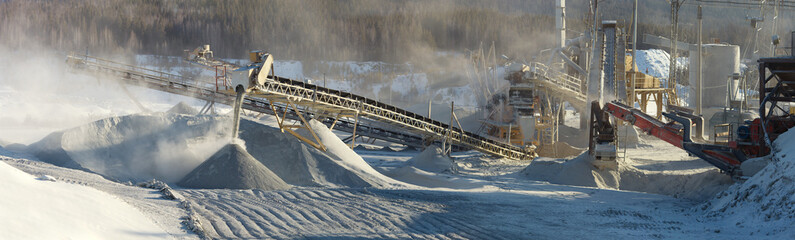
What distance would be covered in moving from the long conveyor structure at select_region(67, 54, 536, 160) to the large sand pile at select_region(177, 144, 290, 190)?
313 centimetres

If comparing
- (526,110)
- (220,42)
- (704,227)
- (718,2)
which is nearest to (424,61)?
(220,42)

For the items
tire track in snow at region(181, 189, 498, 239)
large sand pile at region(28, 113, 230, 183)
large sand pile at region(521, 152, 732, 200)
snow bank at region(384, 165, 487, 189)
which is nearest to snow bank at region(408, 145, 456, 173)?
snow bank at region(384, 165, 487, 189)

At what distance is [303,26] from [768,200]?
150 ft

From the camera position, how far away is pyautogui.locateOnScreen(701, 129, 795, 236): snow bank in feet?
39.7

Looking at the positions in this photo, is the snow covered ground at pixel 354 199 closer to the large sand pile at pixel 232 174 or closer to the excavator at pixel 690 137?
the large sand pile at pixel 232 174

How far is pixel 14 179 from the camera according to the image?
9.52 meters

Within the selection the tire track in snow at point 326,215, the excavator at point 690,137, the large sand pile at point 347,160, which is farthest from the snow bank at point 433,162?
the tire track in snow at point 326,215

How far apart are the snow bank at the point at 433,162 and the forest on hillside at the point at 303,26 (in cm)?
2032

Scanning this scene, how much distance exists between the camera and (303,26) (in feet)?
183

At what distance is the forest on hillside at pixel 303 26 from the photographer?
4109cm

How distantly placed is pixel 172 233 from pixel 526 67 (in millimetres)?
25189

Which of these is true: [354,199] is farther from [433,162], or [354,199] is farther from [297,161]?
[433,162]

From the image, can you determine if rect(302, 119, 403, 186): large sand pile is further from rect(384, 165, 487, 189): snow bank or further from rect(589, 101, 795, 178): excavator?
rect(589, 101, 795, 178): excavator

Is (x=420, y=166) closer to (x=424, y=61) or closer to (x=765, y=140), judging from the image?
(x=765, y=140)
